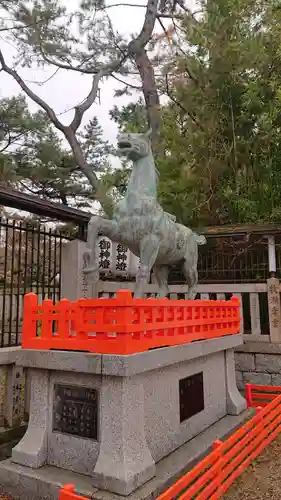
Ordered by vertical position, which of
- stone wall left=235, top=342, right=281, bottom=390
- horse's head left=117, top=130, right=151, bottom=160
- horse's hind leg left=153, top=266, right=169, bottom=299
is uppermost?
horse's head left=117, top=130, right=151, bottom=160

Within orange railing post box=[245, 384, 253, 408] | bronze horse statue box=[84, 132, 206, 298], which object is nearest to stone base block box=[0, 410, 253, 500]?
bronze horse statue box=[84, 132, 206, 298]

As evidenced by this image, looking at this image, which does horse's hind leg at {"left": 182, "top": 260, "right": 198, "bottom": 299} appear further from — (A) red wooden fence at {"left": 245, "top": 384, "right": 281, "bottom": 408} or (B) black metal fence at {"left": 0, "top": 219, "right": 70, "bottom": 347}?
(B) black metal fence at {"left": 0, "top": 219, "right": 70, "bottom": 347}

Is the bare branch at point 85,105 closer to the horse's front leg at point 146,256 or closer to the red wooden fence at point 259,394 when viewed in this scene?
the horse's front leg at point 146,256

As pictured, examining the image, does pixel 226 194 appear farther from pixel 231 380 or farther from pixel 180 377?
pixel 180 377

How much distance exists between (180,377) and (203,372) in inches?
25.5

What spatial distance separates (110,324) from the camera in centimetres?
310

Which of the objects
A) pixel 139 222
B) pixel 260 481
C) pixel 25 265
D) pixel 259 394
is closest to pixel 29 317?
pixel 139 222

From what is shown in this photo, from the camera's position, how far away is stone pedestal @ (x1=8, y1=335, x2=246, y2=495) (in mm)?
2975

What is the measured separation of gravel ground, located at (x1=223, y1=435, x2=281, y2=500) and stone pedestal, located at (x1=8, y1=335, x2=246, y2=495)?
0.66 meters

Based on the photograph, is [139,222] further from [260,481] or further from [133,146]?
[260,481]

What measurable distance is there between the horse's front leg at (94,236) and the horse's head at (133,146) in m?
0.78

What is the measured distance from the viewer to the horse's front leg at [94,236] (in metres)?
3.83

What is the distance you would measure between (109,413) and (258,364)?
162 inches

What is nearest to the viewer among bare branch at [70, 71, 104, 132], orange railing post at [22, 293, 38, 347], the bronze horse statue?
orange railing post at [22, 293, 38, 347]
